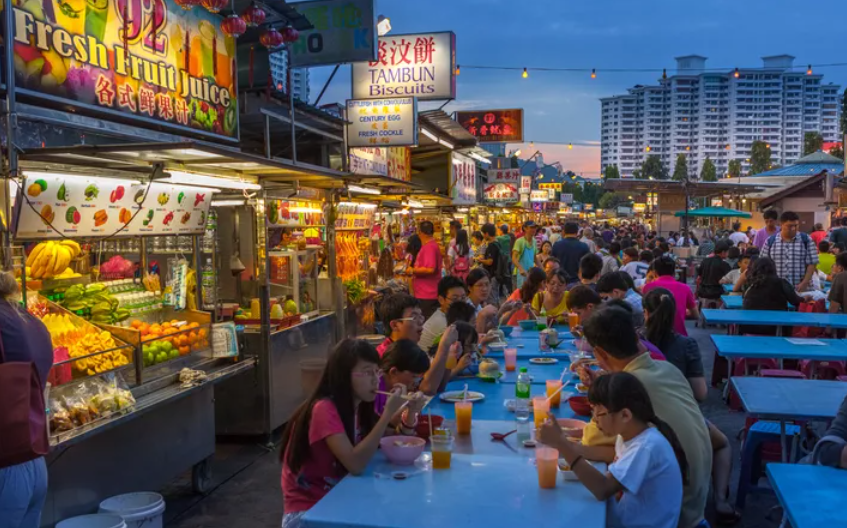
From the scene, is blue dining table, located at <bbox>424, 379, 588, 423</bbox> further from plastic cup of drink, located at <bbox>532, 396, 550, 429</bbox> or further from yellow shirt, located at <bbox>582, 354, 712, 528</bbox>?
yellow shirt, located at <bbox>582, 354, 712, 528</bbox>

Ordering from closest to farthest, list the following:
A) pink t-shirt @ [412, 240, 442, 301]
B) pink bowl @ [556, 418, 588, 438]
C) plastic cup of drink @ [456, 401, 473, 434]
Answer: pink bowl @ [556, 418, 588, 438] < plastic cup of drink @ [456, 401, 473, 434] < pink t-shirt @ [412, 240, 442, 301]

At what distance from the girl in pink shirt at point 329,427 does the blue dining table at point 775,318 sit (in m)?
6.31

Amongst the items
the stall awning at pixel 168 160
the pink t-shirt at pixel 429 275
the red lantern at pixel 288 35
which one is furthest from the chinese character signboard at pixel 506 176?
the stall awning at pixel 168 160

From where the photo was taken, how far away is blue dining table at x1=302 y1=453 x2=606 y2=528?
2.78 meters

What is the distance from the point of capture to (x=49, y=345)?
3.88 m

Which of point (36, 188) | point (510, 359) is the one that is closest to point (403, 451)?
point (510, 359)

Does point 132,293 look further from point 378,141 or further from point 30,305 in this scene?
point 378,141

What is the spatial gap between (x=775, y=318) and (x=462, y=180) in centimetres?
1498

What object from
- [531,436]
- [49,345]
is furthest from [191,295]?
[531,436]

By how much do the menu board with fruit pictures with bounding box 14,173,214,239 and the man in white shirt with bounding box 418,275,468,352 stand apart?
2485 mm

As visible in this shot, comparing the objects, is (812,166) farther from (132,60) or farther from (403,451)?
(403,451)

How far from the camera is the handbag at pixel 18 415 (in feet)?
11.2

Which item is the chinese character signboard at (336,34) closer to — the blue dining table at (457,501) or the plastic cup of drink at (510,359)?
the plastic cup of drink at (510,359)

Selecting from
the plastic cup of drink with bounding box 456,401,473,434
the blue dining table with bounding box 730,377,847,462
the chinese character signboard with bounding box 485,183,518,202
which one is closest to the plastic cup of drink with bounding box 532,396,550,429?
the plastic cup of drink with bounding box 456,401,473,434
